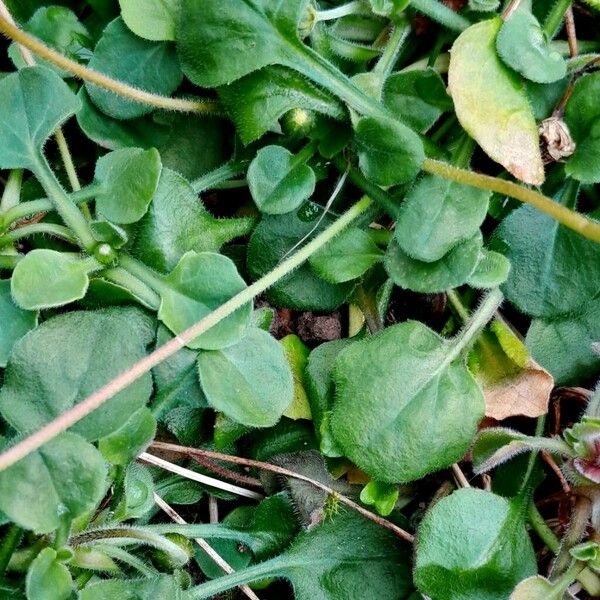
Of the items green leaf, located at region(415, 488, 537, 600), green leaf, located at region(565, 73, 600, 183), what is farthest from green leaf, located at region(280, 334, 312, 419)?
green leaf, located at region(565, 73, 600, 183)

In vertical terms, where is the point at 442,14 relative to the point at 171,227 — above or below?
above

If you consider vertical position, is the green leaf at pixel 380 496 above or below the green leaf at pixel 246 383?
below

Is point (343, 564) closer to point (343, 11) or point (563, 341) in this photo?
point (563, 341)

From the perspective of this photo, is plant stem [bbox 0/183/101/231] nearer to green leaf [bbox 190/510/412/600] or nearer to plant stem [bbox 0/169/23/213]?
plant stem [bbox 0/169/23/213]

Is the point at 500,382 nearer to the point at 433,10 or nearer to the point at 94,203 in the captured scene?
the point at 433,10

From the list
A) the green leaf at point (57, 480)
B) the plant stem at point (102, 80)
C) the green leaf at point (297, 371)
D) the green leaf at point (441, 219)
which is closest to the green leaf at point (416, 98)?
the green leaf at point (441, 219)

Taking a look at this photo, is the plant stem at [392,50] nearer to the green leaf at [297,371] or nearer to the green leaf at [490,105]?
the green leaf at [490,105]

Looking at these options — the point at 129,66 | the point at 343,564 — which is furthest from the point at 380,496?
the point at 129,66
